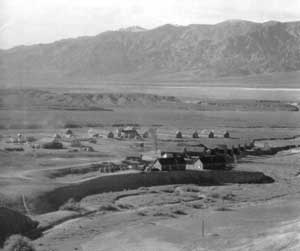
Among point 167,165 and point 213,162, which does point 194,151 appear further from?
point 167,165

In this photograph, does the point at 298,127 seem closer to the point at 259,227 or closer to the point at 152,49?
the point at 259,227

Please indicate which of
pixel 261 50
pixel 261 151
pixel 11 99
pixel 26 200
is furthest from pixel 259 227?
pixel 261 50

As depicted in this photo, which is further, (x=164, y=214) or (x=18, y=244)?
(x=164, y=214)

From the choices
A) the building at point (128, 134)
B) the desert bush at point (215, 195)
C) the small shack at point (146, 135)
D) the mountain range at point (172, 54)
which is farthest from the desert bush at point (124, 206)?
the mountain range at point (172, 54)

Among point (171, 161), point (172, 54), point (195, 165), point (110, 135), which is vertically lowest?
point (195, 165)

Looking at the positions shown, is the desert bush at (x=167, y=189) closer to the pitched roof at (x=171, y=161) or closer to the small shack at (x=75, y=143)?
the pitched roof at (x=171, y=161)

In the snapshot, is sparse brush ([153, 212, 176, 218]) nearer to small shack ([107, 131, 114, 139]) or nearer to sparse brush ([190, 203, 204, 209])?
sparse brush ([190, 203, 204, 209])

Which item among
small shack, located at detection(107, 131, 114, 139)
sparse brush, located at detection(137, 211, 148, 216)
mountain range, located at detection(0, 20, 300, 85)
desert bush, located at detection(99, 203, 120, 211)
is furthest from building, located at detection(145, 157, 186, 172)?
mountain range, located at detection(0, 20, 300, 85)

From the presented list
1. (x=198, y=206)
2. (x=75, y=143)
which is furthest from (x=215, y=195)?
(x=75, y=143)
